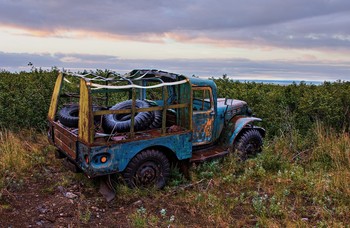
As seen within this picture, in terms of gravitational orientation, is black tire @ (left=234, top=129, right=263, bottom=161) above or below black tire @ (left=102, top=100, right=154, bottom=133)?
below

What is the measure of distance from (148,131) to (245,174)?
6.80ft

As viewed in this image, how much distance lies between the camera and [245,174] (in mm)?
6570

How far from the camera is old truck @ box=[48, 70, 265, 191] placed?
5332 mm

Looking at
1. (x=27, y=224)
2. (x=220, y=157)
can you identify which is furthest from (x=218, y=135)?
(x=27, y=224)

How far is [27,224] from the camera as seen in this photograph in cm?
491

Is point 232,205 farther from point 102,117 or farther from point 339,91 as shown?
point 339,91

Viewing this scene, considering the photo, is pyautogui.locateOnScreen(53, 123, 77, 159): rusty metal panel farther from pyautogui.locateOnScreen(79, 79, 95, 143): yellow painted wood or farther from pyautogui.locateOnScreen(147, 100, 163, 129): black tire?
pyautogui.locateOnScreen(147, 100, 163, 129): black tire

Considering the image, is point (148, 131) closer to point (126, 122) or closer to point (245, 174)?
point (126, 122)

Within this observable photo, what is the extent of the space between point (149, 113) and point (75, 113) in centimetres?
164

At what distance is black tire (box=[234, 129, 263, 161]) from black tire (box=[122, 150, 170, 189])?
1.89 metres

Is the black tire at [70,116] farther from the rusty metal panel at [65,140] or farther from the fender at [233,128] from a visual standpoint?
the fender at [233,128]

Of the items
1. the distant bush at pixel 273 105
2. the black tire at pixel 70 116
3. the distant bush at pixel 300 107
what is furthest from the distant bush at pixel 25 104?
the distant bush at pixel 300 107

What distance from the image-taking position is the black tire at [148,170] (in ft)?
18.8

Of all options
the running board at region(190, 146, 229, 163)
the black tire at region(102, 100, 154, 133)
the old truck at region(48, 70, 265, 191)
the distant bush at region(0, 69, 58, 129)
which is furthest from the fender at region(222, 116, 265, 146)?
the distant bush at region(0, 69, 58, 129)
